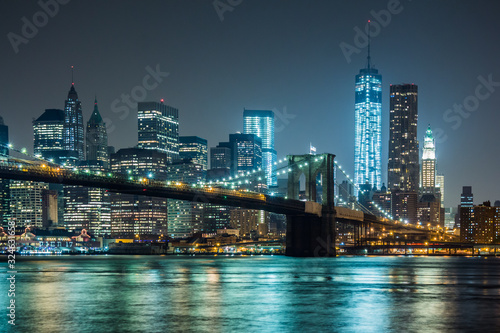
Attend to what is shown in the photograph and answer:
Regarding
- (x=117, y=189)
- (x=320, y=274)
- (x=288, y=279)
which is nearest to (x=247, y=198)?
(x=117, y=189)

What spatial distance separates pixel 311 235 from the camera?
11131 centimetres

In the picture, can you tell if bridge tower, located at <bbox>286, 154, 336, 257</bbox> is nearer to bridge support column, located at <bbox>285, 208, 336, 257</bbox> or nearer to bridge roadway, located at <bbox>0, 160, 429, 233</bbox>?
bridge support column, located at <bbox>285, 208, 336, 257</bbox>

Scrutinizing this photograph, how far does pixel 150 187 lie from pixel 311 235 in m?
26.0

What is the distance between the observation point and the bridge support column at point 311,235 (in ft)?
363

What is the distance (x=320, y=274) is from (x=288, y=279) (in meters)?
8.21

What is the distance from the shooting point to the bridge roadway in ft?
290

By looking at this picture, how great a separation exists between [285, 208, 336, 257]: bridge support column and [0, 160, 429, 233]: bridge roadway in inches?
53.4

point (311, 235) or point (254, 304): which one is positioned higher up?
point (311, 235)

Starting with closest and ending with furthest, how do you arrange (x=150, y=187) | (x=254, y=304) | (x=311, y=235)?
(x=254, y=304)
(x=150, y=187)
(x=311, y=235)

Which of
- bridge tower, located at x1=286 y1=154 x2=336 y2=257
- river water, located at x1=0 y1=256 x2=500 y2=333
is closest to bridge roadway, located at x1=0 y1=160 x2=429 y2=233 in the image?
bridge tower, located at x1=286 y1=154 x2=336 y2=257

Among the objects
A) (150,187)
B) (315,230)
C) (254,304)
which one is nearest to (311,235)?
(315,230)

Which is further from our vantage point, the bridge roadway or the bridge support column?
the bridge support column

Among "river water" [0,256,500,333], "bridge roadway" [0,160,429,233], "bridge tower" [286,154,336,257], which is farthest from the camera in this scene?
"bridge tower" [286,154,336,257]

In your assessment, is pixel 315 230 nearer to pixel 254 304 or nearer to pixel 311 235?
pixel 311 235
